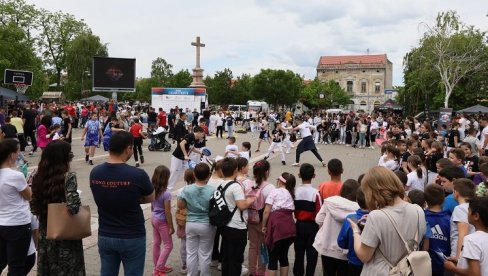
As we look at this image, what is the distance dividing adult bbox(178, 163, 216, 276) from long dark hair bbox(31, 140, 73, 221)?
1477mm

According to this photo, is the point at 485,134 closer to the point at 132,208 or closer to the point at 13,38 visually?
the point at 132,208

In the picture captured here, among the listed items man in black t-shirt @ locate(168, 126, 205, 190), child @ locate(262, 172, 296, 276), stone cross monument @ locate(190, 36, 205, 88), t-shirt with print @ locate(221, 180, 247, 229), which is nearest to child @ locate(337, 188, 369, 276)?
child @ locate(262, 172, 296, 276)

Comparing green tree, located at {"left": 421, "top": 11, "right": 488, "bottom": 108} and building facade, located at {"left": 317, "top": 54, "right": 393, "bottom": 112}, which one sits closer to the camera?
green tree, located at {"left": 421, "top": 11, "right": 488, "bottom": 108}

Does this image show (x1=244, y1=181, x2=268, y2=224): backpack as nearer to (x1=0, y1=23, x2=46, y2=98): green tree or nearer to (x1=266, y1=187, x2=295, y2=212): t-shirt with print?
(x1=266, y1=187, x2=295, y2=212): t-shirt with print

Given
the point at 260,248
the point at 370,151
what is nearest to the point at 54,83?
the point at 370,151

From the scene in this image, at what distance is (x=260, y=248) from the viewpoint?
17.4ft

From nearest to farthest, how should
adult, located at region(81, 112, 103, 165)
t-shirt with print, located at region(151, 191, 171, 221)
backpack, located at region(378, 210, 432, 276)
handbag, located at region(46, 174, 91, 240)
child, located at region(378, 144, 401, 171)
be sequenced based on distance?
backpack, located at region(378, 210, 432, 276) < handbag, located at region(46, 174, 91, 240) < t-shirt with print, located at region(151, 191, 171, 221) < child, located at region(378, 144, 401, 171) < adult, located at region(81, 112, 103, 165)

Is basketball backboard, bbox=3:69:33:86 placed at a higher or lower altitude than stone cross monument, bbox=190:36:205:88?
lower

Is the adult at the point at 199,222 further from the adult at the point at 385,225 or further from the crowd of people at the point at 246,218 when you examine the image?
the adult at the point at 385,225

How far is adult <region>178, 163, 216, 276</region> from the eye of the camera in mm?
4801

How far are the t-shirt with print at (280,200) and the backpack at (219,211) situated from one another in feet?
1.61

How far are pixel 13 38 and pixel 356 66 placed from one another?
75589 millimetres

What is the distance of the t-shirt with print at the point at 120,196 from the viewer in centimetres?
366

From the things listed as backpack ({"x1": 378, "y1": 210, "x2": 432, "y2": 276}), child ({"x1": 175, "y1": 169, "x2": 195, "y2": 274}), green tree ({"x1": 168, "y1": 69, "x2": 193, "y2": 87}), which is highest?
green tree ({"x1": 168, "y1": 69, "x2": 193, "y2": 87})
